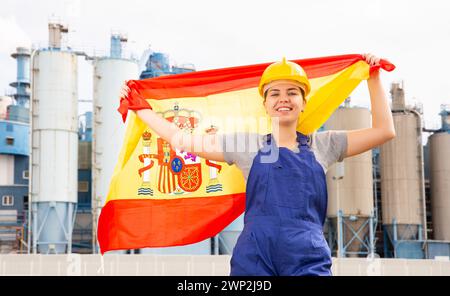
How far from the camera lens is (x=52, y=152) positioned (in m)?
30.9

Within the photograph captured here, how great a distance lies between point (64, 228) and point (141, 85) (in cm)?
2755

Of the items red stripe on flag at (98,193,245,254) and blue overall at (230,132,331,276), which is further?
red stripe on flag at (98,193,245,254)

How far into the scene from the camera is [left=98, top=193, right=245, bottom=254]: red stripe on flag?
Result: 4.99 meters

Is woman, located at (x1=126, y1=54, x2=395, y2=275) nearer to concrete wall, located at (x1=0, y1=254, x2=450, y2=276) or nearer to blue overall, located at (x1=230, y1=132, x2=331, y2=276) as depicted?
blue overall, located at (x1=230, y1=132, x2=331, y2=276)

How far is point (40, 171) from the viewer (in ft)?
101

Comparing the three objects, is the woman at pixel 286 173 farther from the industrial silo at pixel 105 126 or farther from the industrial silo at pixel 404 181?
the industrial silo at pixel 404 181

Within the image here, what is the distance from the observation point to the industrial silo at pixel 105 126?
31266mm

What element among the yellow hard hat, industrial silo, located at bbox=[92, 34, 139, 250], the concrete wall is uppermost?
industrial silo, located at bbox=[92, 34, 139, 250]

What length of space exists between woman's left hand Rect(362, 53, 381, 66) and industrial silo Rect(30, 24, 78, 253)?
27.5 metres

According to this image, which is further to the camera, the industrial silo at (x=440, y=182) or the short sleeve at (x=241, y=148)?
the industrial silo at (x=440, y=182)

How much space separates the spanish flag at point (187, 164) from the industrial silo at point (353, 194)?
29.6m

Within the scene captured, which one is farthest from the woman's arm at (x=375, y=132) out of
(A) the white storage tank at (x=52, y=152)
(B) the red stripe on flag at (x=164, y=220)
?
(A) the white storage tank at (x=52, y=152)

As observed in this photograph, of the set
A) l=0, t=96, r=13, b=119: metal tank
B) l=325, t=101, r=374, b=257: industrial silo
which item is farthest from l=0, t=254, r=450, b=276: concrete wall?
l=0, t=96, r=13, b=119: metal tank
